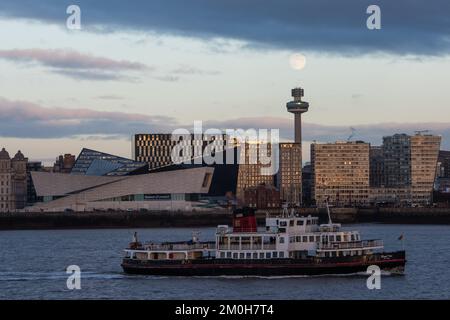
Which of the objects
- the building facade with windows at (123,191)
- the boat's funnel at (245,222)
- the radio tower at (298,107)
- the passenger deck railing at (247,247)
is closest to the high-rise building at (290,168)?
the radio tower at (298,107)

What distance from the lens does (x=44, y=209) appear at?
389ft

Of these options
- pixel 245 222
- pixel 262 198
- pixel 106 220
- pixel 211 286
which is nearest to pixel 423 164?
pixel 262 198

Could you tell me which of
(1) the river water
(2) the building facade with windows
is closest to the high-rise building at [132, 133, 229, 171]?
(2) the building facade with windows

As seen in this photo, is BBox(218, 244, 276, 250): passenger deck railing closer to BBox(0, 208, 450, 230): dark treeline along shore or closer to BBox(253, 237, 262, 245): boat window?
BBox(253, 237, 262, 245): boat window

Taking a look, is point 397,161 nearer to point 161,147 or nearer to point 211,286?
point 161,147

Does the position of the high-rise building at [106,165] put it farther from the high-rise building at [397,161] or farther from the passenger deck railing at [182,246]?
the passenger deck railing at [182,246]

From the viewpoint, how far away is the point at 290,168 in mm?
172250

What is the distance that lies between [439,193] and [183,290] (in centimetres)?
13745

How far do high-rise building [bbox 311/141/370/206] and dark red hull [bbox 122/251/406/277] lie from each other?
13487cm

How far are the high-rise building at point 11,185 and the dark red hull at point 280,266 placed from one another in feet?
346

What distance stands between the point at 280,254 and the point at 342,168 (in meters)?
139

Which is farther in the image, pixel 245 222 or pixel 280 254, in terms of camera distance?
pixel 245 222

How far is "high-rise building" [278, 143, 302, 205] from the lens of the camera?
550 feet
